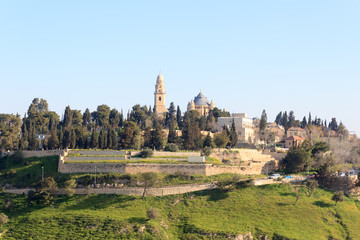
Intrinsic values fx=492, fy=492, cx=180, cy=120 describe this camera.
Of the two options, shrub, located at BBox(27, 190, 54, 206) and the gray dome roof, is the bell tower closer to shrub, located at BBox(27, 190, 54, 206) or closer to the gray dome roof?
the gray dome roof

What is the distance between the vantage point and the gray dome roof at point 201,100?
15049cm

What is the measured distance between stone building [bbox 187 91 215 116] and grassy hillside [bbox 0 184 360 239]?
248 ft

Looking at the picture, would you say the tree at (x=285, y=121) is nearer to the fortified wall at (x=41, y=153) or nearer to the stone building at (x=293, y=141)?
the stone building at (x=293, y=141)

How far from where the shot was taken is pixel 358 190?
7831 cm

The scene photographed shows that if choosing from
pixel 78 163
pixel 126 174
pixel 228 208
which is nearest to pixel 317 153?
pixel 228 208

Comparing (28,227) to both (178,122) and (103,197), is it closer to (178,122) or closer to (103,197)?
(103,197)

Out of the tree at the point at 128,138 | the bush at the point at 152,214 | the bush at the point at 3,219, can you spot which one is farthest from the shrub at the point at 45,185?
the tree at the point at 128,138

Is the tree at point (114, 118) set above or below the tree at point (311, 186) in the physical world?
above

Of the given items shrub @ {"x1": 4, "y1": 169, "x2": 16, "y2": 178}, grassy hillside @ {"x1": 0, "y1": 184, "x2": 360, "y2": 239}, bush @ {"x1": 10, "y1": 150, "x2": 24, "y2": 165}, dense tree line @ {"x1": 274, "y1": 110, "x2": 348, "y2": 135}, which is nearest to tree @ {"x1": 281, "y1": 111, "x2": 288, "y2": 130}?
dense tree line @ {"x1": 274, "y1": 110, "x2": 348, "y2": 135}

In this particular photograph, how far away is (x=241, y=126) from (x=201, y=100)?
34771mm

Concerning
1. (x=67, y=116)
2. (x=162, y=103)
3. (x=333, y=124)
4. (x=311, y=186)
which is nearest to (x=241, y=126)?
(x=162, y=103)

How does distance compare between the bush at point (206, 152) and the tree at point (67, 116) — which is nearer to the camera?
the bush at point (206, 152)

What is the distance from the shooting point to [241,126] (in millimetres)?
118438

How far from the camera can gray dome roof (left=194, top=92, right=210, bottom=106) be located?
150 metres
